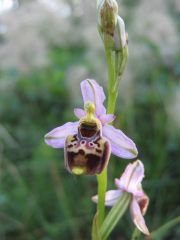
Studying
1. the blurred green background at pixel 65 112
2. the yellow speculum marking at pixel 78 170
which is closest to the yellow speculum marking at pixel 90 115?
the yellow speculum marking at pixel 78 170

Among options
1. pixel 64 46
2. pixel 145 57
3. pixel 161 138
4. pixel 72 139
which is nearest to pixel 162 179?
pixel 161 138

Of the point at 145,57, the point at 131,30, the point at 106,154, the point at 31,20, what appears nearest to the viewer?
the point at 106,154

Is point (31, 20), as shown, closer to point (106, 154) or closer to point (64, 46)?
point (64, 46)

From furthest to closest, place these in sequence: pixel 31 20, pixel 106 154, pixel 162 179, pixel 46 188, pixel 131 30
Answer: pixel 31 20, pixel 131 30, pixel 46 188, pixel 162 179, pixel 106 154

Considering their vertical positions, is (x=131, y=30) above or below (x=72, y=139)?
below

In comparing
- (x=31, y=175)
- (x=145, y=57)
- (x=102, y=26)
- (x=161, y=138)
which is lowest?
(x=31, y=175)

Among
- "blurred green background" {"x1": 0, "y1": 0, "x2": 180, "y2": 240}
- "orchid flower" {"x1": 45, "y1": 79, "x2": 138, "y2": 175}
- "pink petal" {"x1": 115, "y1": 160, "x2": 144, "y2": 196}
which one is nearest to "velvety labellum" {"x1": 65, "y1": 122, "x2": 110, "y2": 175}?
"orchid flower" {"x1": 45, "y1": 79, "x2": 138, "y2": 175}

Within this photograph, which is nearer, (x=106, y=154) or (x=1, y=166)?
(x=106, y=154)

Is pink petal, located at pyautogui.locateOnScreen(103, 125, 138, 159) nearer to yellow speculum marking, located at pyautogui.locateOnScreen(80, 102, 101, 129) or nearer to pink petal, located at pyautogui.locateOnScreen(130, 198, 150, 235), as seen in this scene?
yellow speculum marking, located at pyautogui.locateOnScreen(80, 102, 101, 129)

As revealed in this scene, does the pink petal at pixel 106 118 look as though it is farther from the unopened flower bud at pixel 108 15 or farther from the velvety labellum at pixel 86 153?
the unopened flower bud at pixel 108 15
